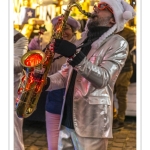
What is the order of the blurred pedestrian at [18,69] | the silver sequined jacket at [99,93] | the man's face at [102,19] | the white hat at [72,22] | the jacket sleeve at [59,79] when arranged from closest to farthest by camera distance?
1. the silver sequined jacket at [99,93]
2. the man's face at [102,19]
3. the jacket sleeve at [59,79]
4. the blurred pedestrian at [18,69]
5. the white hat at [72,22]

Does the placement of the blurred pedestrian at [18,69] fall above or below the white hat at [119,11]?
below

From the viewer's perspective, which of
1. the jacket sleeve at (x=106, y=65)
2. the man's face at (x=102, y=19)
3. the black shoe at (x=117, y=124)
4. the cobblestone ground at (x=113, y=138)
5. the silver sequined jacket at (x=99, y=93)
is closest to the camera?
the jacket sleeve at (x=106, y=65)

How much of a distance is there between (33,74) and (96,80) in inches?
15.1

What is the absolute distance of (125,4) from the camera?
169 centimetres

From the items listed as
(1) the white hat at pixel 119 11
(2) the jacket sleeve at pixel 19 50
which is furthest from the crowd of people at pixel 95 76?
(2) the jacket sleeve at pixel 19 50

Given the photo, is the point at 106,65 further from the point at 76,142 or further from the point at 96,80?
the point at 76,142

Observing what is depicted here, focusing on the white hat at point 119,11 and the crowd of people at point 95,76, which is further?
the white hat at point 119,11

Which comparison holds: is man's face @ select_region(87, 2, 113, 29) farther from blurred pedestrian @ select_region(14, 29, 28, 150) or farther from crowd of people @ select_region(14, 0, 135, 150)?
blurred pedestrian @ select_region(14, 29, 28, 150)

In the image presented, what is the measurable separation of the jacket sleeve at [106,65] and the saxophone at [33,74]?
0.24 meters

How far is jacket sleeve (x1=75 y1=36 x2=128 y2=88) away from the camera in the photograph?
4.72 ft

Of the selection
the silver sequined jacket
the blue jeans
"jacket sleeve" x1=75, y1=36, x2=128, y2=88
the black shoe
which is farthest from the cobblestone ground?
"jacket sleeve" x1=75, y1=36, x2=128, y2=88

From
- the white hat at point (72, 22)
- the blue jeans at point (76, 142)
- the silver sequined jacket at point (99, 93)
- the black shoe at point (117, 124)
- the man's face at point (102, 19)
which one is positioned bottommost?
the black shoe at point (117, 124)

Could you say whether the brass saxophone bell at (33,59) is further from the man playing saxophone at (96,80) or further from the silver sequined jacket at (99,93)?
the silver sequined jacket at (99,93)

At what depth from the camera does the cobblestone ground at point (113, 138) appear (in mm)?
2527
